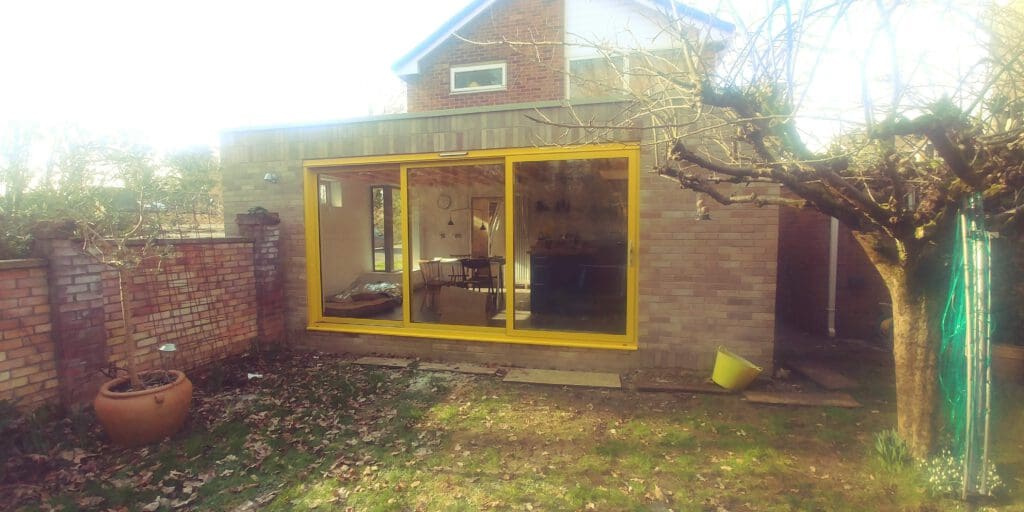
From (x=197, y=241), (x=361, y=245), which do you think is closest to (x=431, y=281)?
(x=361, y=245)

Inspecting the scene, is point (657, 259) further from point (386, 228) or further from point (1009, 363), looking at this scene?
point (386, 228)

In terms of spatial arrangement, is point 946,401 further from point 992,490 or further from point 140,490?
point 140,490

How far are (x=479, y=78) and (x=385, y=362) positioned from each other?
26.1ft

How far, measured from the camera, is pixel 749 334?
15.9 feet

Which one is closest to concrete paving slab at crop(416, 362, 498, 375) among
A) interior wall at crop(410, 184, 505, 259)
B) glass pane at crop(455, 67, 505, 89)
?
interior wall at crop(410, 184, 505, 259)

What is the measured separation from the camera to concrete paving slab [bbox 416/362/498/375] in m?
5.23

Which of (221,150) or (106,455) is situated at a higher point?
(221,150)

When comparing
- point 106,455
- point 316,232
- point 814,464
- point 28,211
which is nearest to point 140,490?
point 106,455

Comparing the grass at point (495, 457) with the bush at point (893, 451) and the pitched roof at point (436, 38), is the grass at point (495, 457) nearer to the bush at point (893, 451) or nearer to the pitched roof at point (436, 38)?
the bush at point (893, 451)

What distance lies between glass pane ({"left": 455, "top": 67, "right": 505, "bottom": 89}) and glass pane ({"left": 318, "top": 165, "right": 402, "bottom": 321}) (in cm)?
362

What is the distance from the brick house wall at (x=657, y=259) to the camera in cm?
482

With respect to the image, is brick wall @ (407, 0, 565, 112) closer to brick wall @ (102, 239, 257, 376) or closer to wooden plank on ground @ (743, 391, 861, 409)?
brick wall @ (102, 239, 257, 376)

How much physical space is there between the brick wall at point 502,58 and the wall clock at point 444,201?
206 cm

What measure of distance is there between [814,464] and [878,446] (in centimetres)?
42
